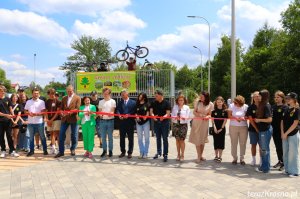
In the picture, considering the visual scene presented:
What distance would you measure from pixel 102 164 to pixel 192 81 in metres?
59.1

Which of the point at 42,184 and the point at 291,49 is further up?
the point at 291,49

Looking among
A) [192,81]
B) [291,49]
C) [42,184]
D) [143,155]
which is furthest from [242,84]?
[42,184]

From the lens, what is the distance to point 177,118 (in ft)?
26.3

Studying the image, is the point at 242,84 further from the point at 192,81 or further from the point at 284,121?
the point at 284,121

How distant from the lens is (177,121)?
26.5ft

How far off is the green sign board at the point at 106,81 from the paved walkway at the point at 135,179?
6.98m

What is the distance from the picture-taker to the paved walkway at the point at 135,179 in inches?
216

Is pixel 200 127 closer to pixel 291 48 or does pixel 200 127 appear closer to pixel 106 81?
pixel 106 81

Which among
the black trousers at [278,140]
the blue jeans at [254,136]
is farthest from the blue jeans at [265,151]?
the blue jeans at [254,136]

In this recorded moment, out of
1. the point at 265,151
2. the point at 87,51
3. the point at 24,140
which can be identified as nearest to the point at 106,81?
the point at 24,140

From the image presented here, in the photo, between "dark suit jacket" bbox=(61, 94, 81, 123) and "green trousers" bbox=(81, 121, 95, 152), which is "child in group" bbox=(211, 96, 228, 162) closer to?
"green trousers" bbox=(81, 121, 95, 152)

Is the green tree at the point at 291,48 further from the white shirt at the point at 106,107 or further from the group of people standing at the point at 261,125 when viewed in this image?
the white shirt at the point at 106,107

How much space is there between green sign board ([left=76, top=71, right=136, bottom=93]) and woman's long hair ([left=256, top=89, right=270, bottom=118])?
338 inches

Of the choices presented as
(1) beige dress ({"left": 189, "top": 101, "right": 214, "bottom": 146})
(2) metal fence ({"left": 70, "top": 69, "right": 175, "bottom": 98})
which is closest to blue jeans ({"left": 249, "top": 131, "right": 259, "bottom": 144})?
(1) beige dress ({"left": 189, "top": 101, "right": 214, "bottom": 146})
